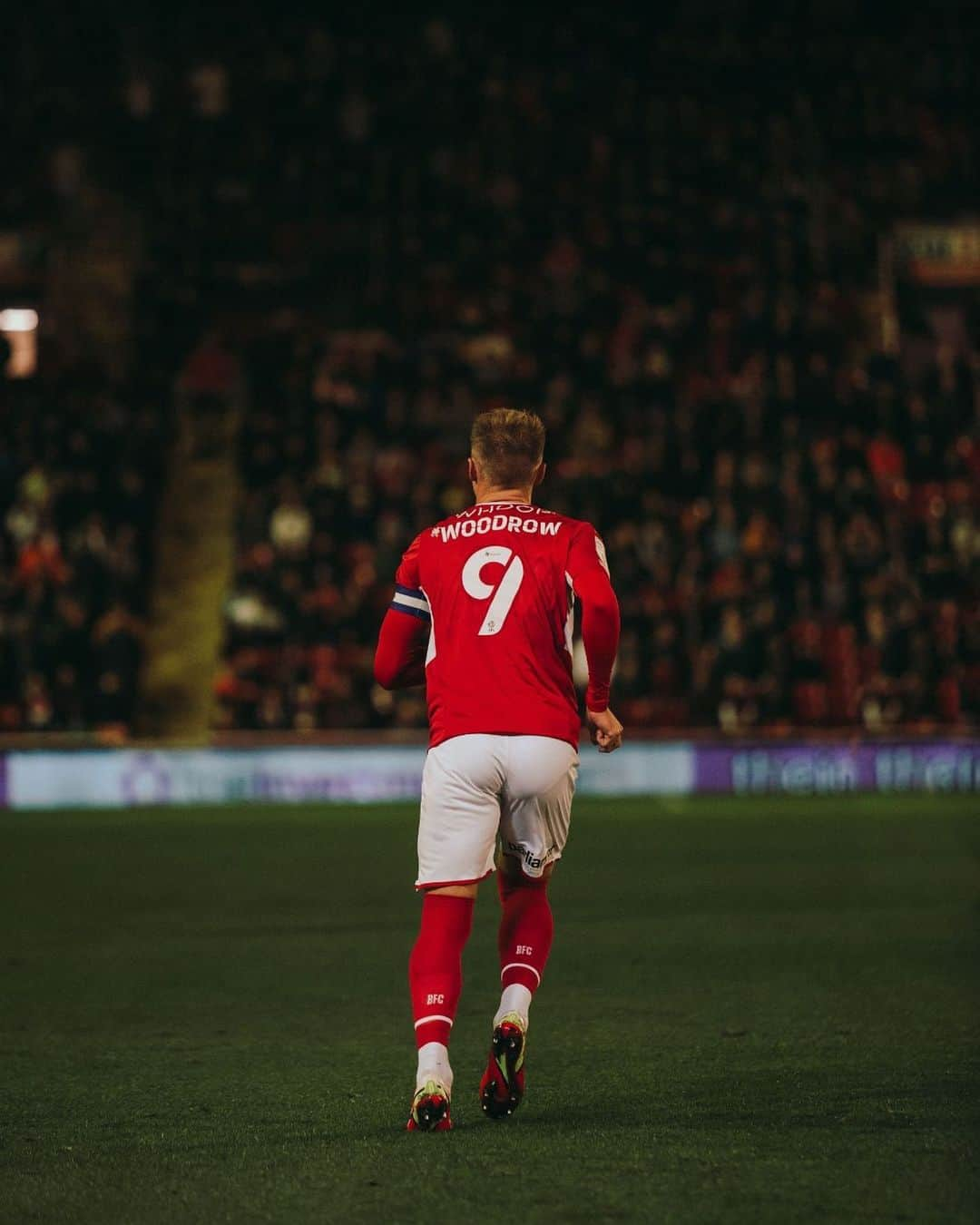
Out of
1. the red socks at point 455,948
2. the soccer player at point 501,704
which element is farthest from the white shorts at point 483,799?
the red socks at point 455,948

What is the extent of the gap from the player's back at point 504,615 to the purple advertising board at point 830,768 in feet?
46.8

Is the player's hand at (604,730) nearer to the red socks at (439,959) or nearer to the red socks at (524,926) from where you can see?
the red socks at (524,926)

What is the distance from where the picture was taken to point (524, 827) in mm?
5520

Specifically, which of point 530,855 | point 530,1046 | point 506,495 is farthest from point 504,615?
point 530,1046

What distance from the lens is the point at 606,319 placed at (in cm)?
2589

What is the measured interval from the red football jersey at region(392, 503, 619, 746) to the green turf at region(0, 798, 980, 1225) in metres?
1.12

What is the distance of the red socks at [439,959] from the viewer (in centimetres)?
538

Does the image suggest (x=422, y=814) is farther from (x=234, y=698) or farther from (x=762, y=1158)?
(x=234, y=698)

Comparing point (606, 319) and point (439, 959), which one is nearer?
point (439, 959)

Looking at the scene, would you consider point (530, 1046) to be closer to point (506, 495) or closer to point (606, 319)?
point (506, 495)

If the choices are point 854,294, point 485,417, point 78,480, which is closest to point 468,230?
point 854,294

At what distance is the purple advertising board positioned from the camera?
19734 millimetres

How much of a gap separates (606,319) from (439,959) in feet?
69.1

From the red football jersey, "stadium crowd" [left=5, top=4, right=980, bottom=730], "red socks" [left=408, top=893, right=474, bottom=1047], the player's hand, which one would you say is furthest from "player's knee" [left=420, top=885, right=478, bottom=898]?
"stadium crowd" [left=5, top=4, right=980, bottom=730]
